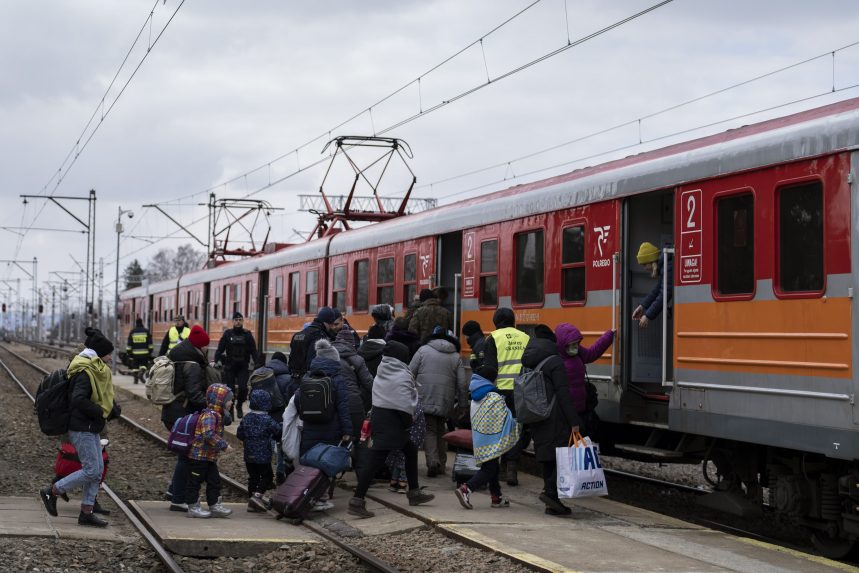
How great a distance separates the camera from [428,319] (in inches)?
519

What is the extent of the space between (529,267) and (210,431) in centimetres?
445

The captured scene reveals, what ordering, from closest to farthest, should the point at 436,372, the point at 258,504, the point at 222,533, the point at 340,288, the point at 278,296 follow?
1. the point at 222,533
2. the point at 258,504
3. the point at 436,372
4. the point at 340,288
5. the point at 278,296

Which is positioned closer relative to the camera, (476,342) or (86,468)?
(86,468)

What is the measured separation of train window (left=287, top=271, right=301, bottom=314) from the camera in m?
23.4

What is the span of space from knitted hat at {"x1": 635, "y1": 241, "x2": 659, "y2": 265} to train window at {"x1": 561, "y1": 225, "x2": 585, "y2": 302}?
4.60 ft

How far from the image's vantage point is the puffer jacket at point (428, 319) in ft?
43.2

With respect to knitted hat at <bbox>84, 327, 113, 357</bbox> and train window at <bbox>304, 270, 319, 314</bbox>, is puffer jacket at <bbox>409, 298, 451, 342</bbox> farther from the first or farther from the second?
train window at <bbox>304, 270, 319, 314</bbox>

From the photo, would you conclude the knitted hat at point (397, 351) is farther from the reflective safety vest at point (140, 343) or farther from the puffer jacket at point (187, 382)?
the reflective safety vest at point (140, 343)

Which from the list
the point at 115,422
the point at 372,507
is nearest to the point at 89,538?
the point at 372,507

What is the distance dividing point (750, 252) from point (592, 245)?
8.40 feet

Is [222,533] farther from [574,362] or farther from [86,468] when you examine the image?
[574,362]

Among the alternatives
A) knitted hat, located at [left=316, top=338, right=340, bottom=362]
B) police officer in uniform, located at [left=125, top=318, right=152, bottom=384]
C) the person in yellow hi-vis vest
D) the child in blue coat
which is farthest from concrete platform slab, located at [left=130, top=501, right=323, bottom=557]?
police officer in uniform, located at [left=125, top=318, right=152, bottom=384]

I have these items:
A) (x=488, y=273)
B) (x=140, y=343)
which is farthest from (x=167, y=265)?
(x=488, y=273)

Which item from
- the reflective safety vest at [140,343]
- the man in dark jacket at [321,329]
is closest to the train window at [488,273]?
the man in dark jacket at [321,329]
